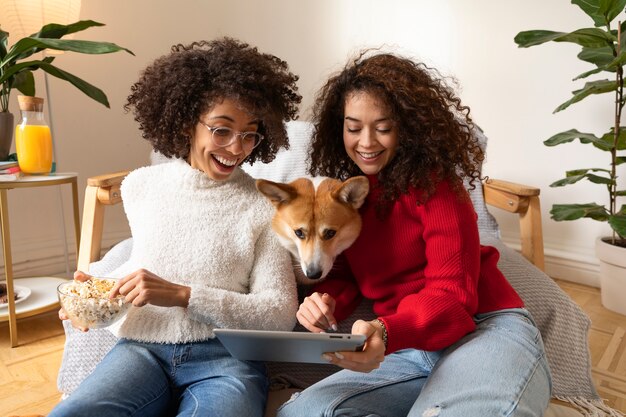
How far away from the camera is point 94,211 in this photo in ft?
4.86

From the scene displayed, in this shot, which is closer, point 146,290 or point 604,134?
point 146,290

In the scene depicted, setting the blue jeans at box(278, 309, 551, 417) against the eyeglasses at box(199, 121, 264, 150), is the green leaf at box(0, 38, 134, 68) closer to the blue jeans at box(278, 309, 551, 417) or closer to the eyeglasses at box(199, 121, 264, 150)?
the eyeglasses at box(199, 121, 264, 150)

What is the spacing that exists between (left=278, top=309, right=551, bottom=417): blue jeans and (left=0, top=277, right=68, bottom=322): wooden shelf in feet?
4.39

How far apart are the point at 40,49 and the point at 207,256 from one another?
1.21 meters

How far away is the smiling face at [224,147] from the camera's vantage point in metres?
1.06

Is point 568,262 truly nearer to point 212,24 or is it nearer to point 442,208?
point 442,208

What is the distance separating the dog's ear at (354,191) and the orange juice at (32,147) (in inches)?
50.6

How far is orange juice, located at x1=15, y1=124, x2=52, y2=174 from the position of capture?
1.72m

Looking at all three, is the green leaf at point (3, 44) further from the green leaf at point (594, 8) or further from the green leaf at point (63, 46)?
the green leaf at point (594, 8)

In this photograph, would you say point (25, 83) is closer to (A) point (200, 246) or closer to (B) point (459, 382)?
(A) point (200, 246)

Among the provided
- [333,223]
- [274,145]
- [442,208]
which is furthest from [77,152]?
[442,208]

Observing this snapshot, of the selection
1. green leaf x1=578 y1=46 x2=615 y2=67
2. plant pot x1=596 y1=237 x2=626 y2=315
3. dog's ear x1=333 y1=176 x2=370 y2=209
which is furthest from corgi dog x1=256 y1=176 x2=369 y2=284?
plant pot x1=596 y1=237 x2=626 y2=315

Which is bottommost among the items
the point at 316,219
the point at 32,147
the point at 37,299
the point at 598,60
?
the point at 37,299

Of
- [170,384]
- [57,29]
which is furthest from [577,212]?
[57,29]
